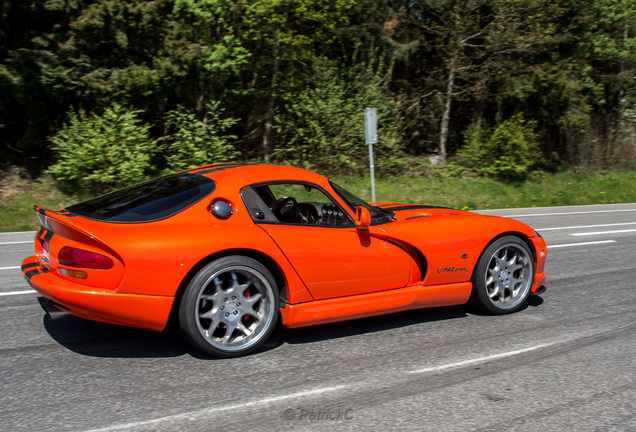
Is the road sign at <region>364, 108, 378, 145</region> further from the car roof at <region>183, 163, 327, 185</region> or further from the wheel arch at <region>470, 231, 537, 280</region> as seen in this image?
the car roof at <region>183, 163, 327, 185</region>

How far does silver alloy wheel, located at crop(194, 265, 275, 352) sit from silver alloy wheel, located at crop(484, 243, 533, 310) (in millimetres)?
2131

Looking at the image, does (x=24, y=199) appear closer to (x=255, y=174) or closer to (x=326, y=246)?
(x=255, y=174)

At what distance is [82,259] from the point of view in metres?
3.53

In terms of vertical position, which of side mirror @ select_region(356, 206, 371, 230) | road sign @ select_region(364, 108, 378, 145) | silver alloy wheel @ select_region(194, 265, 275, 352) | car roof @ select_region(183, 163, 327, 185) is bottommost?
silver alloy wheel @ select_region(194, 265, 275, 352)

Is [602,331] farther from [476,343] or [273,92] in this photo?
[273,92]

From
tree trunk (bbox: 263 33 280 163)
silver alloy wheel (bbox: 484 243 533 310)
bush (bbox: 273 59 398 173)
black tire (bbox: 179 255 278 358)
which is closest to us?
black tire (bbox: 179 255 278 358)

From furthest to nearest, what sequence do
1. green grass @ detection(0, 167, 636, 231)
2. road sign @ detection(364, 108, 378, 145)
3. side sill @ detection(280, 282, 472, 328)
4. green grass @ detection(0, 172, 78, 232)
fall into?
road sign @ detection(364, 108, 378, 145), green grass @ detection(0, 167, 636, 231), green grass @ detection(0, 172, 78, 232), side sill @ detection(280, 282, 472, 328)

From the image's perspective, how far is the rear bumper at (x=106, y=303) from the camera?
3465mm

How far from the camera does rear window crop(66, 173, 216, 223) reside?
3840 mm

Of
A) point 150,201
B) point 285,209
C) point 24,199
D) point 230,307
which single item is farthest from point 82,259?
point 24,199

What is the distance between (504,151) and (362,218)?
16.7m

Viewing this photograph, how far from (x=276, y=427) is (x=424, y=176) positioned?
16.5m

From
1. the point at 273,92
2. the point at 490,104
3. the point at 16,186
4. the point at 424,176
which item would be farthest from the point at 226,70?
the point at 490,104

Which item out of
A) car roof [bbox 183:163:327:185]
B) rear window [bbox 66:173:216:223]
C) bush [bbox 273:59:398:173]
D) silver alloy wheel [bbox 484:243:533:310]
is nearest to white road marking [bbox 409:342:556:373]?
silver alloy wheel [bbox 484:243:533:310]
